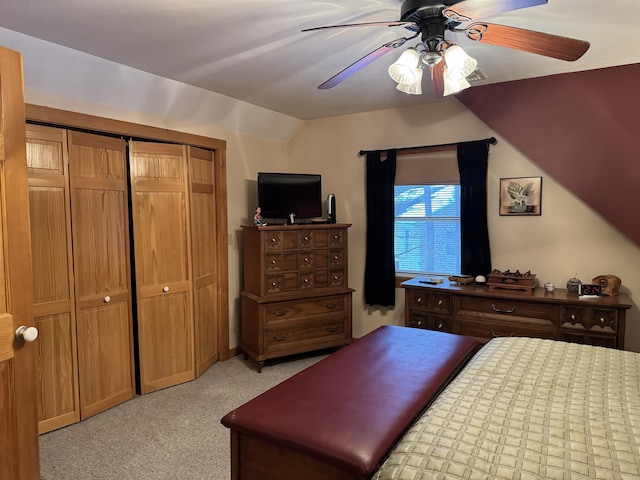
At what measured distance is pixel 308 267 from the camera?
399cm

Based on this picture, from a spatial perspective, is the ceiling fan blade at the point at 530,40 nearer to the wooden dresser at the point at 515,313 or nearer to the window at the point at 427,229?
the wooden dresser at the point at 515,313

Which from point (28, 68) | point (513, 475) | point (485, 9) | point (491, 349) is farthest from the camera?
point (28, 68)

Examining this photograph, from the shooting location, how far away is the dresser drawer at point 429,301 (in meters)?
3.48

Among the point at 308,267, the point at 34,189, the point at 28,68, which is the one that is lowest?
the point at 308,267

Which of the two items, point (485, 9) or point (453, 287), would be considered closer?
→ point (485, 9)

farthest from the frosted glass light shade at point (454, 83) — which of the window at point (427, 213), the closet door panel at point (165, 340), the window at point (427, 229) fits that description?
the closet door panel at point (165, 340)

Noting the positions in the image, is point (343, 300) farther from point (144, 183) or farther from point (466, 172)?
point (144, 183)

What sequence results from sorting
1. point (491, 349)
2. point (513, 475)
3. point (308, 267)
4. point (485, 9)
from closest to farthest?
point (513, 475) < point (485, 9) < point (491, 349) < point (308, 267)

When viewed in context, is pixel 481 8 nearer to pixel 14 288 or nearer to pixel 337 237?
pixel 14 288

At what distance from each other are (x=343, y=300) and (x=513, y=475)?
3.09 meters

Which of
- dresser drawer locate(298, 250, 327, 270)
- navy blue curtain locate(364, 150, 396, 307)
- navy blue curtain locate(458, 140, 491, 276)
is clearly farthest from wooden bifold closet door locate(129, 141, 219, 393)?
navy blue curtain locate(458, 140, 491, 276)

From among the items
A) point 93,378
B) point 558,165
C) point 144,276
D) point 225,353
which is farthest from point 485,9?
point 225,353

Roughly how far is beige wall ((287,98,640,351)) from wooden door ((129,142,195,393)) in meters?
1.66

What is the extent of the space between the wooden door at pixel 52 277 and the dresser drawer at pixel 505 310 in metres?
2.93
